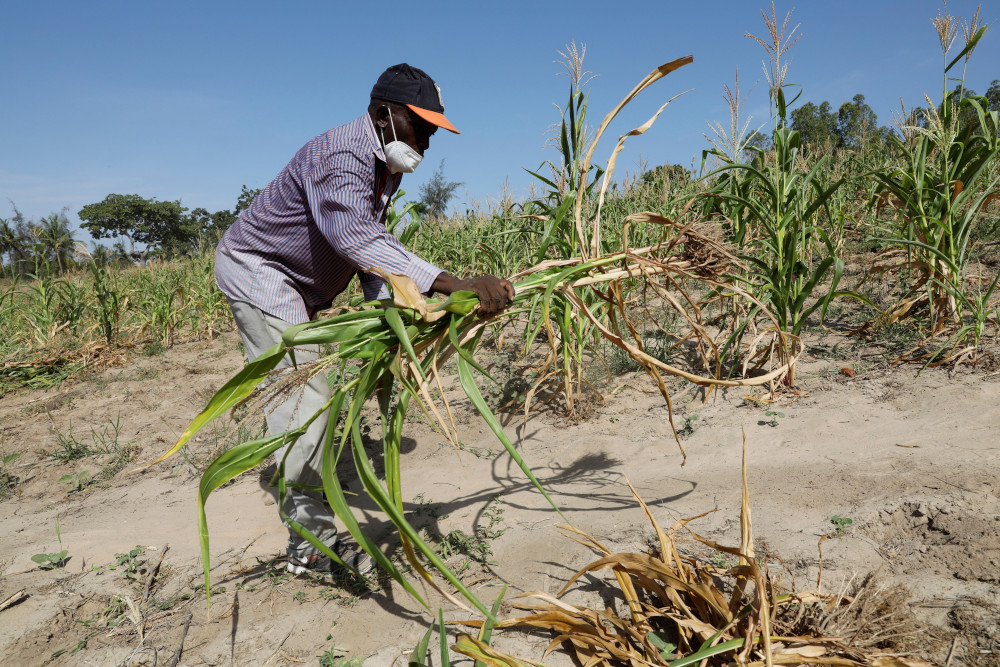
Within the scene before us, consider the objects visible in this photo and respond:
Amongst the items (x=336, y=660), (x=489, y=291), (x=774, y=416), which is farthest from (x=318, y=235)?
(x=774, y=416)

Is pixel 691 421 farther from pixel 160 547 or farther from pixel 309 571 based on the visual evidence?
pixel 160 547

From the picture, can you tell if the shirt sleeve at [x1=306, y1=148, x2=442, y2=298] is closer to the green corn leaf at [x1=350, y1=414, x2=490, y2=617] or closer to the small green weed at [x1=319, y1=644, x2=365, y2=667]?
the green corn leaf at [x1=350, y1=414, x2=490, y2=617]

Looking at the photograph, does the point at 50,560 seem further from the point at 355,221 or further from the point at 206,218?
the point at 206,218

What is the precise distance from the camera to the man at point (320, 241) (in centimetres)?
188

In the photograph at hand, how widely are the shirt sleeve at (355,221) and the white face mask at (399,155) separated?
122mm

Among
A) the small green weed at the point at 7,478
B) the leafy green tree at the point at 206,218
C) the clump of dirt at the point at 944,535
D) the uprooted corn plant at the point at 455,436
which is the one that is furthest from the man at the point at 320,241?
the leafy green tree at the point at 206,218

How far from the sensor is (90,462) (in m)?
3.61

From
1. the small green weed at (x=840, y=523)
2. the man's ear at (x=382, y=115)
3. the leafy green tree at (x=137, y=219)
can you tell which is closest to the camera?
the small green weed at (x=840, y=523)

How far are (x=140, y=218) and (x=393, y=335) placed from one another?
3301 centimetres

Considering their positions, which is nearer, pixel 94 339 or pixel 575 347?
pixel 575 347

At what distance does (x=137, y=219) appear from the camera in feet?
92.7

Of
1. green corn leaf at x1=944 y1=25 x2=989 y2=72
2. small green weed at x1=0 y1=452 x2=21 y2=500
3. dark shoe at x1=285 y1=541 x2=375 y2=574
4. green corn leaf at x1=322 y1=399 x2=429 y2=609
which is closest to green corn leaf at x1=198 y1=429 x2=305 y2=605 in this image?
green corn leaf at x1=322 y1=399 x2=429 y2=609

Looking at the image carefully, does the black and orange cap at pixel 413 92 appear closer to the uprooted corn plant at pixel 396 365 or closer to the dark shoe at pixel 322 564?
the uprooted corn plant at pixel 396 365

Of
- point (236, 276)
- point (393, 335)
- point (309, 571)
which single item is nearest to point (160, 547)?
point (309, 571)
